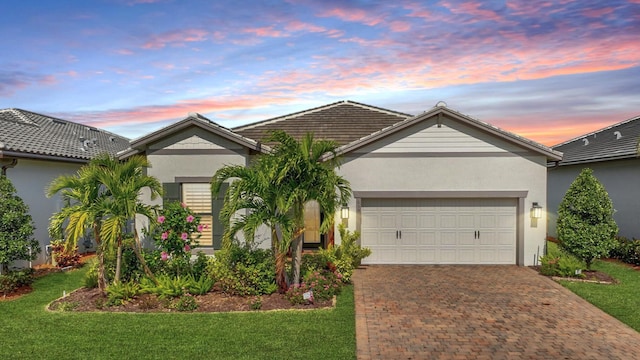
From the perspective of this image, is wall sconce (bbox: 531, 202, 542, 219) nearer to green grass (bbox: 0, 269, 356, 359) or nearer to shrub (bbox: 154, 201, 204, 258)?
green grass (bbox: 0, 269, 356, 359)

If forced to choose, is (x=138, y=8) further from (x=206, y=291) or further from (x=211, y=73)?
(x=206, y=291)

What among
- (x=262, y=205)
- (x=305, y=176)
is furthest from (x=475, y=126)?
(x=262, y=205)

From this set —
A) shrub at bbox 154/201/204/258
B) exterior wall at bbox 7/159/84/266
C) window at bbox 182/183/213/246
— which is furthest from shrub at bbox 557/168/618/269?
exterior wall at bbox 7/159/84/266

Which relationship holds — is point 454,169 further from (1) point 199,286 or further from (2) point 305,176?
(1) point 199,286

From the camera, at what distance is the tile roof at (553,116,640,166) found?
56.2 feet

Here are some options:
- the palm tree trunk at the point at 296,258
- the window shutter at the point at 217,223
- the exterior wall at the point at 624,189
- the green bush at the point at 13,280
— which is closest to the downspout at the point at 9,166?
the green bush at the point at 13,280

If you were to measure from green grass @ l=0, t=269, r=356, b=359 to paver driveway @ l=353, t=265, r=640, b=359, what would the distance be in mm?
725

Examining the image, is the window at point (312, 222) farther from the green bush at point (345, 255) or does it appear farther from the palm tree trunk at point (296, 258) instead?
the palm tree trunk at point (296, 258)

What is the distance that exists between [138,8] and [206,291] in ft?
26.7

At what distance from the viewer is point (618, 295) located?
35.4ft

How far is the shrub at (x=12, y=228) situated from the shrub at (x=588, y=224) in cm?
1538

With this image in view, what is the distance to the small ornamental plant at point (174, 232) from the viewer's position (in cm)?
1062

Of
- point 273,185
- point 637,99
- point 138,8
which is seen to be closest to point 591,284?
point 273,185

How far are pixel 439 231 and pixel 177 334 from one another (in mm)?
9319
